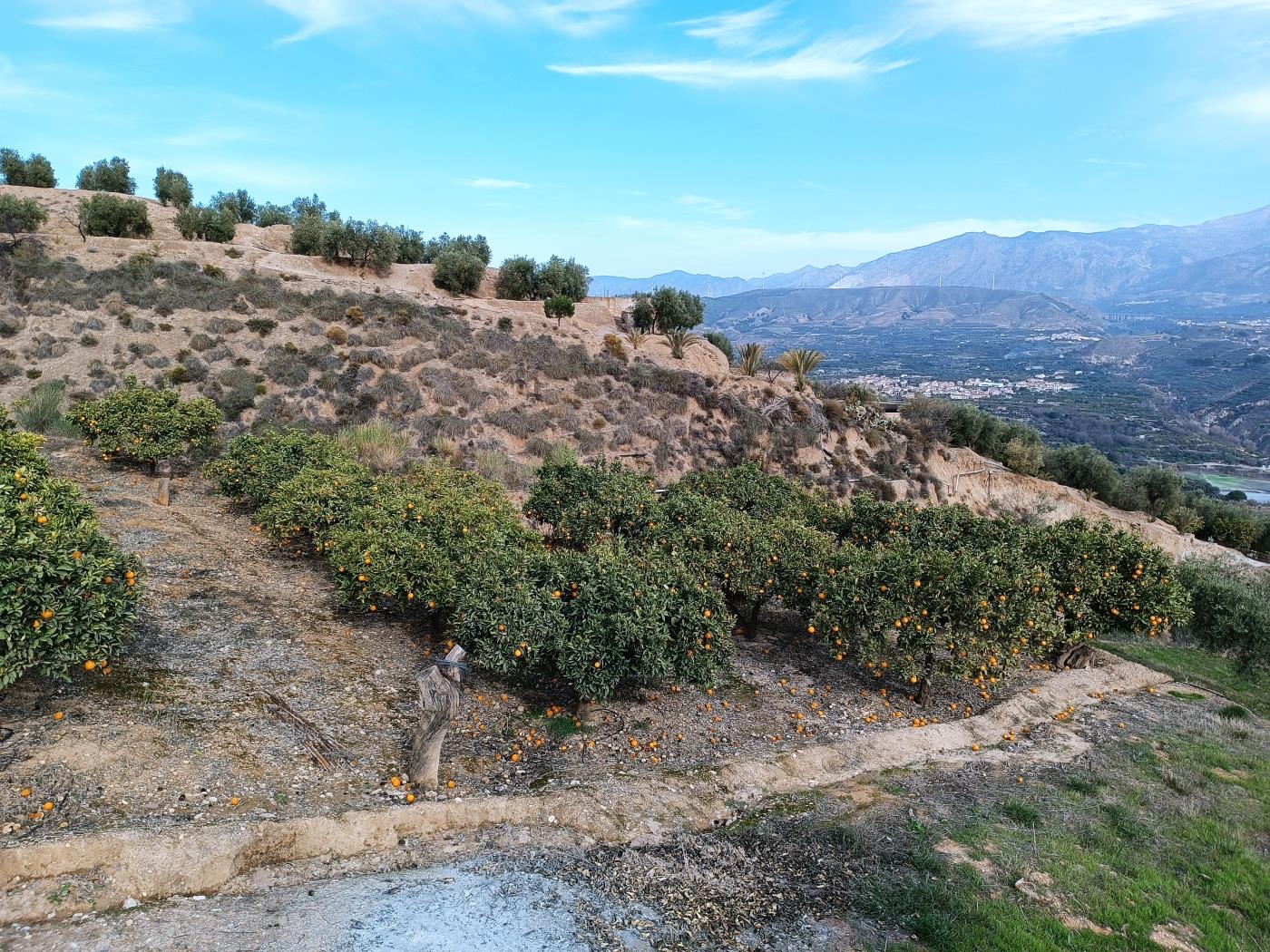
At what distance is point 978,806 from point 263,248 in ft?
129

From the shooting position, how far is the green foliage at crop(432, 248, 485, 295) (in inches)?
1423

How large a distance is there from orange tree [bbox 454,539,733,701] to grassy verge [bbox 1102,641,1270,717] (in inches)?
365

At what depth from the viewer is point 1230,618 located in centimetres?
1208

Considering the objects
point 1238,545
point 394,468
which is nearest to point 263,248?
point 394,468

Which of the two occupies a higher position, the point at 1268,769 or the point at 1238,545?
the point at 1268,769

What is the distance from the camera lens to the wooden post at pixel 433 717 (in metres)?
6.23

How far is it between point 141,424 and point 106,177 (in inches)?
1382

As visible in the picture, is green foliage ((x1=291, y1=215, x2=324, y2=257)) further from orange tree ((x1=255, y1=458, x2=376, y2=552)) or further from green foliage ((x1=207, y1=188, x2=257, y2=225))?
orange tree ((x1=255, y1=458, x2=376, y2=552))

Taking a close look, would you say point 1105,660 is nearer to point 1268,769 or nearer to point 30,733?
point 1268,769

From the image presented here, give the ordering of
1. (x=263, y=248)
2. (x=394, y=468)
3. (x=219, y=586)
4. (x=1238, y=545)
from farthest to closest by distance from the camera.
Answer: (x=263, y=248) < (x=1238, y=545) < (x=394, y=468) < (x=219, y=586)

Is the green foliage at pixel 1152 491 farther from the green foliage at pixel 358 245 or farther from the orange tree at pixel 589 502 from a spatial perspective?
the green foliage at pixel 358 245

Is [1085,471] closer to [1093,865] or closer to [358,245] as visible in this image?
[1093,865]

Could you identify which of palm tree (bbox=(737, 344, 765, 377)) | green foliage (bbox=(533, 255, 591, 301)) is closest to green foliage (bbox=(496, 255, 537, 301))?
green foliage (bbox=(533, 255, 591, 301))

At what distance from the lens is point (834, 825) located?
6.43 metres
